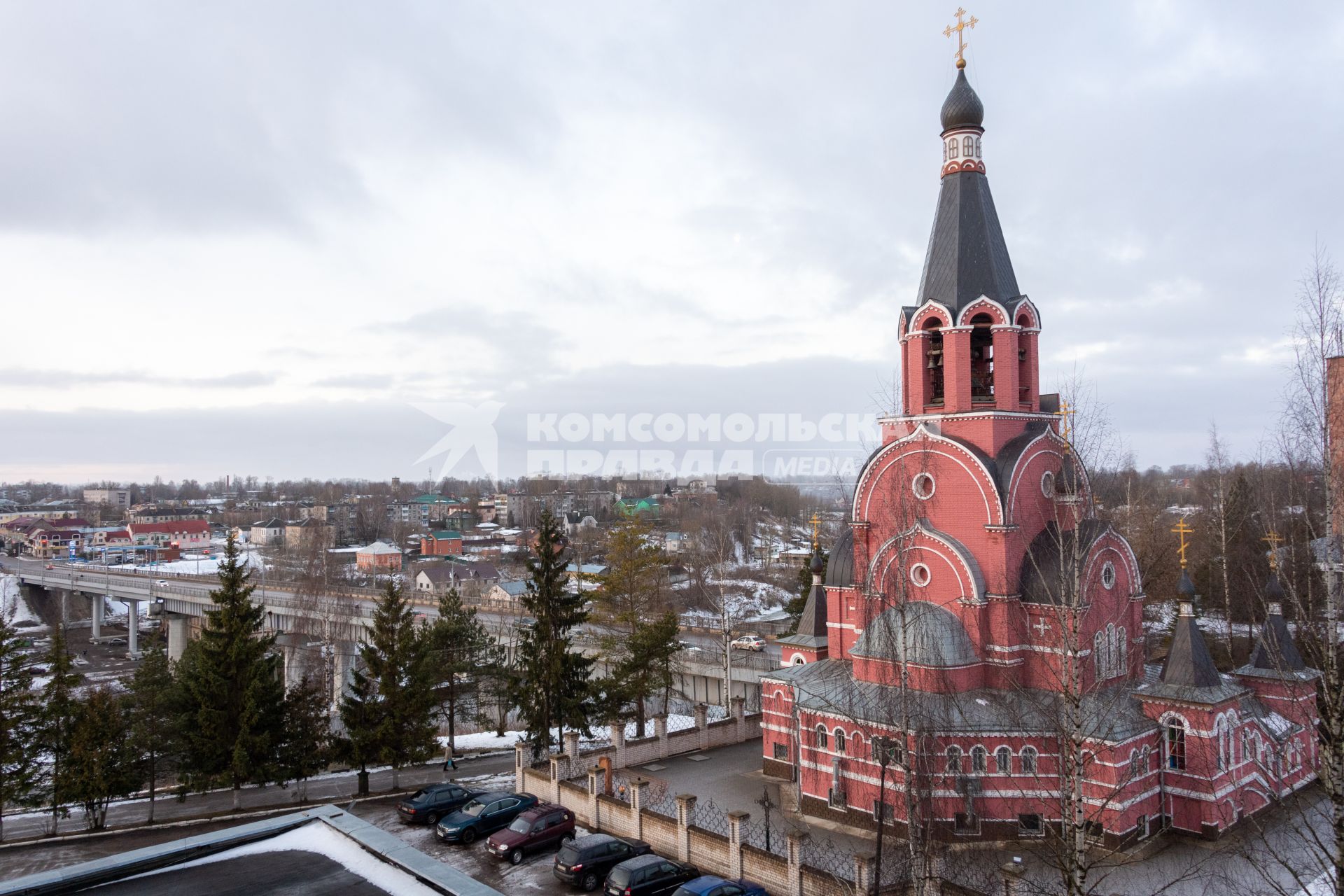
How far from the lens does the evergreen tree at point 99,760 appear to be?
19.1 m

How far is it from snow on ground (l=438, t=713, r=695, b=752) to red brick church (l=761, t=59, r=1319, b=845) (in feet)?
21.0

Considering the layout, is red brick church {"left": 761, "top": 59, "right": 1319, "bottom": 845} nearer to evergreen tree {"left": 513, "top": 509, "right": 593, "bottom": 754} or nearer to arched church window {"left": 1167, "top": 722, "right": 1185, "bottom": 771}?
arched church window {"left": 1167, "top": 722, "right": 1185, "bottom": 771}

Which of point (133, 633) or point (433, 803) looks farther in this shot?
point (133, 633)

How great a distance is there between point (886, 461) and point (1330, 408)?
10494 millimetres

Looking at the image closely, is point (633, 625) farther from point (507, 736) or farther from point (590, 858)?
point (590, 858)

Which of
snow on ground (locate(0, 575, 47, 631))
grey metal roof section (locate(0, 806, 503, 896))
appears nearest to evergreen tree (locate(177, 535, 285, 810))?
grey metal roof section (locate(0, 806, 503, 896))

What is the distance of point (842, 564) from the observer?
829 inches

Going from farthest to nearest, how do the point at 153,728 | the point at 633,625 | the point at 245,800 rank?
the point at 633,625
the point at 245,800
the point at 153,728

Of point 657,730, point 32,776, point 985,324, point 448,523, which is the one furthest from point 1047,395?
point 448,523

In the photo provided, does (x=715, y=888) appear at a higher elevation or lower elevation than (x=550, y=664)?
lower

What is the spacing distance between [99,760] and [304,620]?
87.2ft

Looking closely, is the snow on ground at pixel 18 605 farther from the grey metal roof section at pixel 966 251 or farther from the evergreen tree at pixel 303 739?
the grey metal roof section at pixel 966 251

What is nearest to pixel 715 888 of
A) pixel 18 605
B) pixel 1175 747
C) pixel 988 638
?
pixel 988 638

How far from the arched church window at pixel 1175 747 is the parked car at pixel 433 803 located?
49.9 feet
